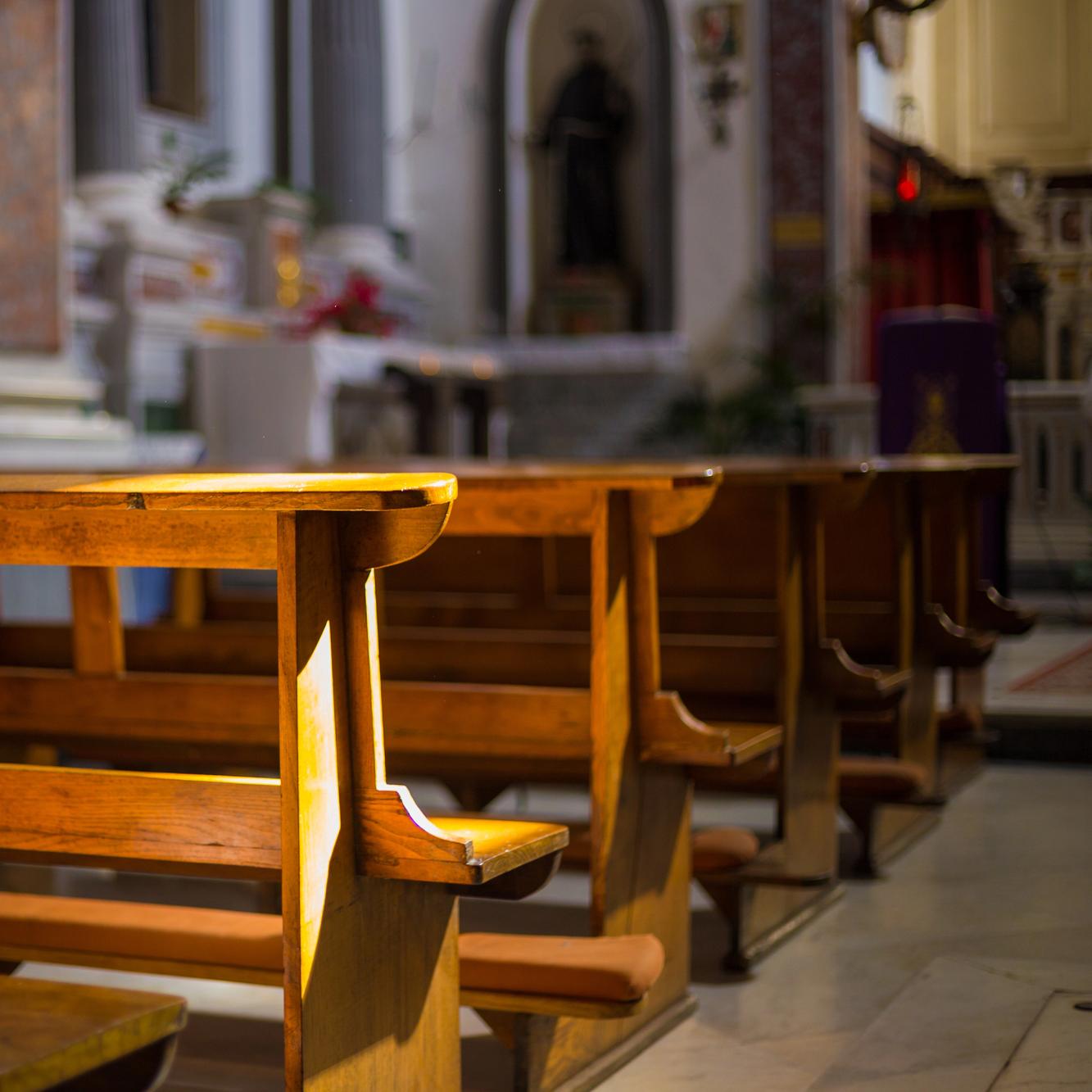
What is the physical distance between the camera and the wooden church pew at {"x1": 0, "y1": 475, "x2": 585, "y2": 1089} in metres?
1.49

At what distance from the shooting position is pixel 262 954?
1.98m

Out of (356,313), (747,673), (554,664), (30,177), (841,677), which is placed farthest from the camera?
(356,313)

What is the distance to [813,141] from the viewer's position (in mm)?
10203

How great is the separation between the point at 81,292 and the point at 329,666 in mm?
6575

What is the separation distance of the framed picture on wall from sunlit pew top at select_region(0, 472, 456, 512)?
31.0 feet

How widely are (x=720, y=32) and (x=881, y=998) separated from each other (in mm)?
8798

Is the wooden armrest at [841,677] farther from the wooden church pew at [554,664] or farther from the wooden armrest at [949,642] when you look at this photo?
the wooden armrest at [949,642]

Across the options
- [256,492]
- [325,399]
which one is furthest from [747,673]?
[325,399]

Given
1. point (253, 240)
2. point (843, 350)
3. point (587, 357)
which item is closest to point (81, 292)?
point (253, 240)

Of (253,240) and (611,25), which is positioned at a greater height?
(611,25)

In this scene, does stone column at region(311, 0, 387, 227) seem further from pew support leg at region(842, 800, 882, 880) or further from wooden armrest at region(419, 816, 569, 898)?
wooden armrest at region(419, 816, 569, 898)

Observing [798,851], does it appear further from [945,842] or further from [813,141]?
[813,141]

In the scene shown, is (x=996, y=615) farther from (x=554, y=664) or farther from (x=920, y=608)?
(x=554, y=664)

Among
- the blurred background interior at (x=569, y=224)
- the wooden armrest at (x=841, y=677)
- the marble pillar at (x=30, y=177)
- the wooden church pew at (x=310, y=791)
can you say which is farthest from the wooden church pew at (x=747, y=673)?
the blurred background interior at (x=569, y=224)
